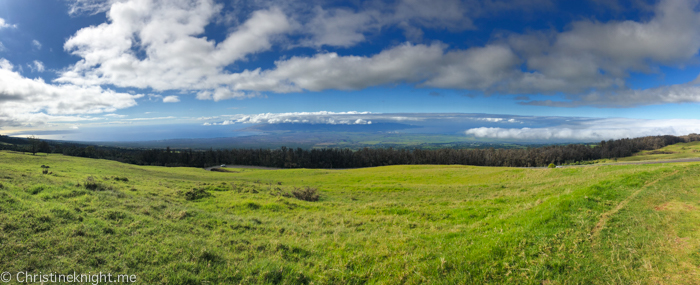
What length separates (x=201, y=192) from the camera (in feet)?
61.7

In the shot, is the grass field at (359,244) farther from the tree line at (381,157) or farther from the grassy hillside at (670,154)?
the tree line at (381,157)

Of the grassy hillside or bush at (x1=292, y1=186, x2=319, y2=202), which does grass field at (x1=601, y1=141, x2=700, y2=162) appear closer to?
the grassy hillside

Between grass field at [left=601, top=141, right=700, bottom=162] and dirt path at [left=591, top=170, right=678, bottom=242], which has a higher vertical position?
dirt path at [left=591, top=170, right=678, bottom=242]

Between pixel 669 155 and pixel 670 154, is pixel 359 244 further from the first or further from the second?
pixel 670 154

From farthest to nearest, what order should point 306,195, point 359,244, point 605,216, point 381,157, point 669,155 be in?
→ point 381,157 → point 669,155 → point 306,195 → point 605,216 → point 359,244

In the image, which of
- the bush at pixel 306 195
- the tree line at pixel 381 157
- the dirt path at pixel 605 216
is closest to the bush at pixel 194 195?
the bush at pixel 306 195

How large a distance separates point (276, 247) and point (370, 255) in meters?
3.20

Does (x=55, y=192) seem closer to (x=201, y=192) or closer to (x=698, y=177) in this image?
(x=201, y=192)

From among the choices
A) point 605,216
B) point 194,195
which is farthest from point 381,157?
point 605,216

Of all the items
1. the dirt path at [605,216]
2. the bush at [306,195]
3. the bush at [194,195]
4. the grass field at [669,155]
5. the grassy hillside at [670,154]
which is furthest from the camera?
the grassy hillside at [670,154]

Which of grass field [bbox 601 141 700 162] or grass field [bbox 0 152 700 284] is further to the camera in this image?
grass field [bbox 601 141 700 162]

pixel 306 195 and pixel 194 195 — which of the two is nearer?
pixel 194 195

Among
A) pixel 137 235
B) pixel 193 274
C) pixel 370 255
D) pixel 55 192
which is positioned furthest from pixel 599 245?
pixel 55 192

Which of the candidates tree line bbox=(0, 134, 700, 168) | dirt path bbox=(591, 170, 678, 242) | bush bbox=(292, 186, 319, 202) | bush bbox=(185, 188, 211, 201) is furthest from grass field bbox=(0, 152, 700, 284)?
tree line bbox=(0, 134, 700, 168)
